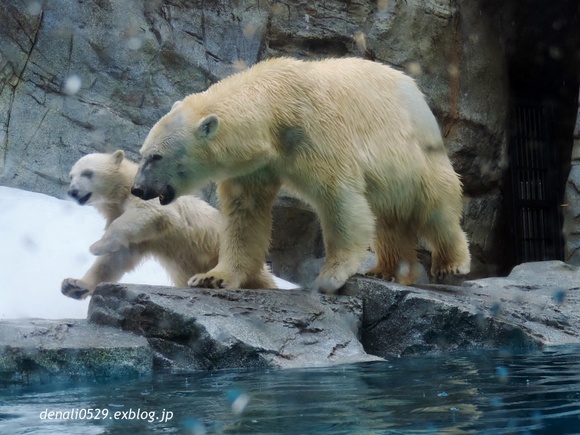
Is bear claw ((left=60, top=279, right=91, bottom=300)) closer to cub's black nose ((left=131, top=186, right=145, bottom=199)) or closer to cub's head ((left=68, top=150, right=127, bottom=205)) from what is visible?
cub's head ((left=68, top=150, right=127, bottom=205))

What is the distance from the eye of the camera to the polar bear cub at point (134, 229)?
5.45m

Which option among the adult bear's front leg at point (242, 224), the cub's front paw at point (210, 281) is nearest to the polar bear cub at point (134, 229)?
the adult bear's front leg at point (242, 224)

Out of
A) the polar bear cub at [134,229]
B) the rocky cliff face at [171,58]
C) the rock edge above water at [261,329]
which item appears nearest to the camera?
the rock edge above water at [261,329]

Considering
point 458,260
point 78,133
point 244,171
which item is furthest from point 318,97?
point 78,133

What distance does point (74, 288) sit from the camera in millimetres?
5324

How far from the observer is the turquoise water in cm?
241

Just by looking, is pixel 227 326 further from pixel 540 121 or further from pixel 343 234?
pixel 540 121

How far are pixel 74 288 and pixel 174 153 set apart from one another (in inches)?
50.2

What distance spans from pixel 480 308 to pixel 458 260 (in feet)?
2.63

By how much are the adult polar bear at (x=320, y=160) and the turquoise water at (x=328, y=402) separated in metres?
1.28

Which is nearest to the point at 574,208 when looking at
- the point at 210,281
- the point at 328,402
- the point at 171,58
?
the point at 171,58

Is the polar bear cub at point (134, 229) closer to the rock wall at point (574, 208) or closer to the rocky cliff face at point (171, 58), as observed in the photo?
the rocky cliff face at point (171, 58)

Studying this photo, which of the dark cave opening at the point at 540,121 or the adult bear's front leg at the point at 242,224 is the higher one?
the dark cave opening at the point at 540,121

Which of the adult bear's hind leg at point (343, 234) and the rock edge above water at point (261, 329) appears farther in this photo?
the adult bear's hind leg at point (343, 234)
